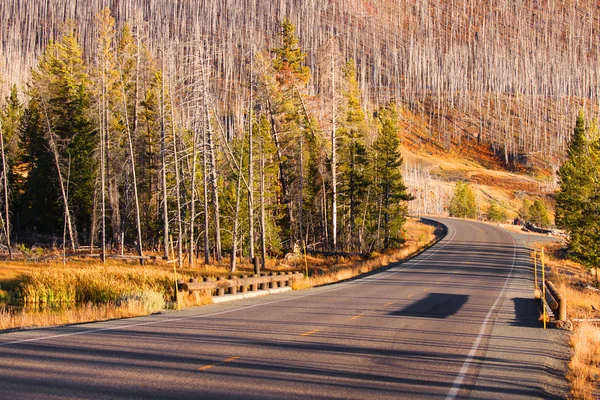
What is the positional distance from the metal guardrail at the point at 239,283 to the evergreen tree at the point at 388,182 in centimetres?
2828

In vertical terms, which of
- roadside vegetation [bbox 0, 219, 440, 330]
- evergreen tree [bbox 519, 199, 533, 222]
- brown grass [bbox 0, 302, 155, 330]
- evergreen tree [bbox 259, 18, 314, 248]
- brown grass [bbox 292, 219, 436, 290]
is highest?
evergreen tree [bbox 259, 18, 314, 248]

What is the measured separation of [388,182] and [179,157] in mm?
20376

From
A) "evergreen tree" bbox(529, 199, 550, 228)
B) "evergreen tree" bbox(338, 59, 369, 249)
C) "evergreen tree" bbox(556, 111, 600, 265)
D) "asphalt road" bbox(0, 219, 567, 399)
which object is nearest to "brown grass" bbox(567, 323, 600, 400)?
"asphalt road" bbox(0, 219, 567, 399)

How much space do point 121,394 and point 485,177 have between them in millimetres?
159135

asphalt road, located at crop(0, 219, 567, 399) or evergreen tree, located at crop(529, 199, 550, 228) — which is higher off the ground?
asphalt road, located at crop(0, 219, 567, 399)

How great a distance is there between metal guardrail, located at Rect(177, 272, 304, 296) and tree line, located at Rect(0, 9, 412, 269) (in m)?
11.0

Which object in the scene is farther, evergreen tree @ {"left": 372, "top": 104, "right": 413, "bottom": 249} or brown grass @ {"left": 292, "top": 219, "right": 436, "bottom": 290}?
evergreen tree @ {"left": 372, "top": 104, "right": 413, "bottom": 249}

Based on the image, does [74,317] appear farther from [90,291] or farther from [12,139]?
[12,139]

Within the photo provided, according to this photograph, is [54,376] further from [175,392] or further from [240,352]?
[240,352]

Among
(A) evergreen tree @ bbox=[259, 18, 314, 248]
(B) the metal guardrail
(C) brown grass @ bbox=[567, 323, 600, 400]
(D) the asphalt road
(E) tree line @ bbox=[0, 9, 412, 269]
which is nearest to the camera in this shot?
(D) the asphalt road

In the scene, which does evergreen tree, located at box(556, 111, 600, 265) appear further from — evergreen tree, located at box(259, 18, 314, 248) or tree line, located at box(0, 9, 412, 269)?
evergreen tree, located at box(259, 18, 314, 248)

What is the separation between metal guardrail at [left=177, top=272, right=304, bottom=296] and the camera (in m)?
17.5

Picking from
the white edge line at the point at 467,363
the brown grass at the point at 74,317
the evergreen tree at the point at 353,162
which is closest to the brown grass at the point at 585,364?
the white edge line at the point at 467,363

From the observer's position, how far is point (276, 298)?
19.5m
